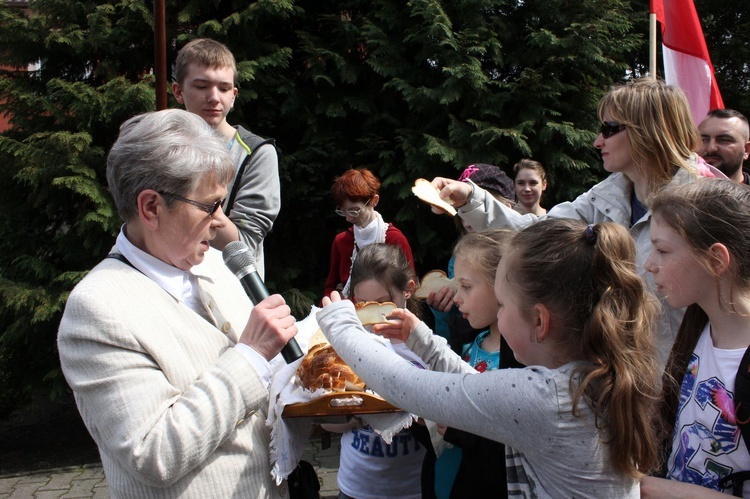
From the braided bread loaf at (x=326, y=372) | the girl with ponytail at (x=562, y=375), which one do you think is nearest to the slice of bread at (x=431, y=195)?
the braided bread loaf at (x=326, y=372)

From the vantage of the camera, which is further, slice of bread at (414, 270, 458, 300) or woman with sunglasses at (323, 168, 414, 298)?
woman with sunglasses at (323, 168, 414, 298)

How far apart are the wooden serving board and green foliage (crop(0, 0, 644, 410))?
4097 mm

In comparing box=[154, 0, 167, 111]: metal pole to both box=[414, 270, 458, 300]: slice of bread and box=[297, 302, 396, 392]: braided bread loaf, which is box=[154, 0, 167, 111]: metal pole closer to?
box=[414, 270, 458, 300]: slice of bread

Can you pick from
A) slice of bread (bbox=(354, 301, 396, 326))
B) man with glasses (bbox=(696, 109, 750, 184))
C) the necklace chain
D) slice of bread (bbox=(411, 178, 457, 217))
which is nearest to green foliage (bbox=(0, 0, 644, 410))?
man with glasses (bbox=(696, 109, 750, 184))

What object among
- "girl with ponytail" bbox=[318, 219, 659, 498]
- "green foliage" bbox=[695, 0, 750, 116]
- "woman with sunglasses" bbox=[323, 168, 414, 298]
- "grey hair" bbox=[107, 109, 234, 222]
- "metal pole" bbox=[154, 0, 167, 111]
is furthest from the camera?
"green foliage" bbox=[695, 0, 750, 116]

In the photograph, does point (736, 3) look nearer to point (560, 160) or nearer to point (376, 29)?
point (560, 160)

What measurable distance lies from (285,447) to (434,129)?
4.81m

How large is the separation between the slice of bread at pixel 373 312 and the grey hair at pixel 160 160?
0.66 metres

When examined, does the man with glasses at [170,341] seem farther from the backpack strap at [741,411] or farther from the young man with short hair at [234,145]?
the backpack strap at [741,411]

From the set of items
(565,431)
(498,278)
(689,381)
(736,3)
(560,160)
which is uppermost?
(736,3)

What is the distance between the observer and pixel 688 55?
16.5 ft

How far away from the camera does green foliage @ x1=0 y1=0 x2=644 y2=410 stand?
19.1ft

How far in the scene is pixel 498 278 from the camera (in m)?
1.70

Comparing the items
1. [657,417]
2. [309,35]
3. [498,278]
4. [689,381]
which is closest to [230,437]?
[498,278]
